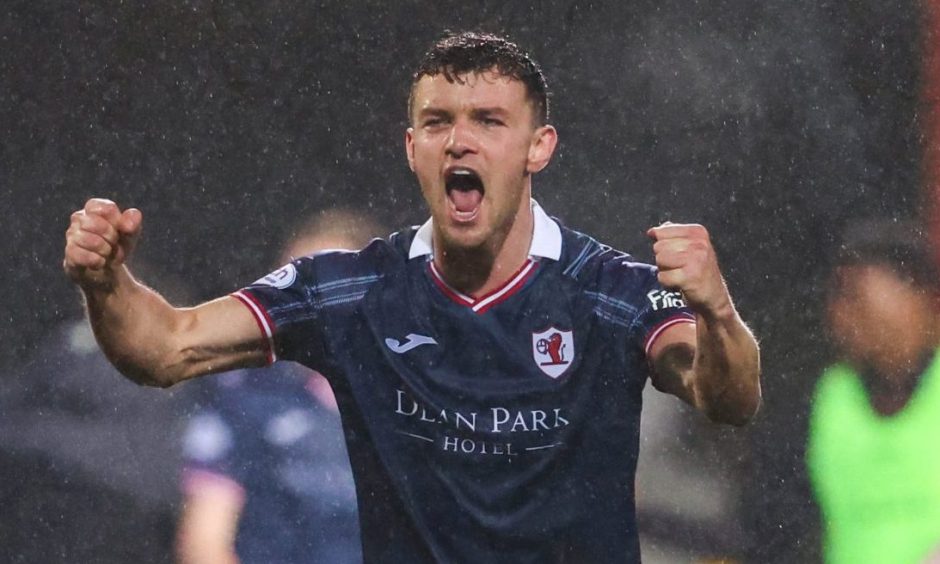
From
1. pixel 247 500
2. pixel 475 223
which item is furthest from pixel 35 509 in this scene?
pixel 475 223

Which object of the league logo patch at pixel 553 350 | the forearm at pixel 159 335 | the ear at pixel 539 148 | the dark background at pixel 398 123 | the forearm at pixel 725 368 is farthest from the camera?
the dark background at pixel 398 123

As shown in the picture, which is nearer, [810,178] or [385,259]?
[385,259]

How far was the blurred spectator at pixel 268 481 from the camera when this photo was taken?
13.7 ft

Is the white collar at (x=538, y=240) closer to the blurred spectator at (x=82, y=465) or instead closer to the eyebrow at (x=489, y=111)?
the eyebrow at (x=489, y=111)

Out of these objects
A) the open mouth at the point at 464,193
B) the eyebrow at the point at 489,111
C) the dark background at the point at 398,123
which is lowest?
the open mouth at the point at 464,193

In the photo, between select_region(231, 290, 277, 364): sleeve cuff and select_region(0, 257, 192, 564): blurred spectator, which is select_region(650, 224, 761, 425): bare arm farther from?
select_region(0, 257, 192, 564): blurred spectator

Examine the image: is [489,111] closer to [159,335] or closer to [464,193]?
[464,193]

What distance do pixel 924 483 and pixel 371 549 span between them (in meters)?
2.09

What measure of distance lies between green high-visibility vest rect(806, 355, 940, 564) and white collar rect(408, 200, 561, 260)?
1.66m

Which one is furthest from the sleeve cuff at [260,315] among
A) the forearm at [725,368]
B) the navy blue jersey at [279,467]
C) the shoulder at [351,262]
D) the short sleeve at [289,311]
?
the navy blue jersey at [279,467]

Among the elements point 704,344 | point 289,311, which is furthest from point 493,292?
point 704,344

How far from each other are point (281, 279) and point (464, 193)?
1.28 feet

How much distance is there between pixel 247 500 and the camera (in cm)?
419

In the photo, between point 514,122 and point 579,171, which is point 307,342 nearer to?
point 514,122
